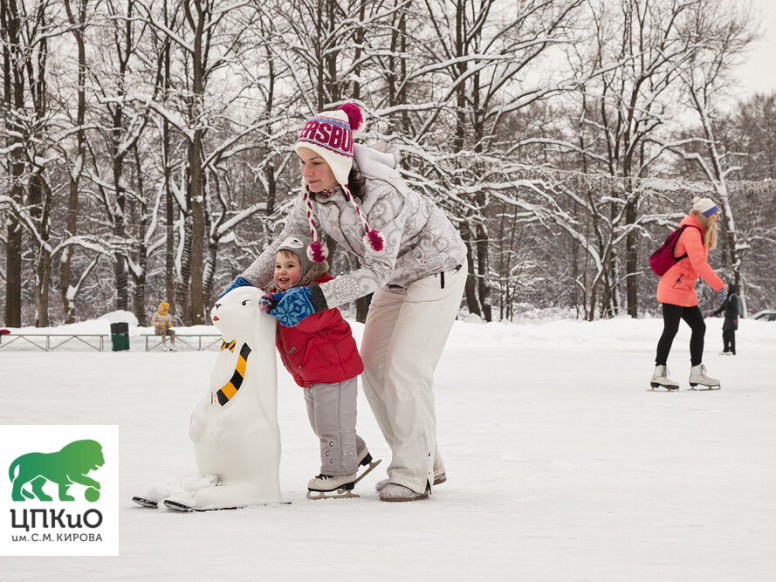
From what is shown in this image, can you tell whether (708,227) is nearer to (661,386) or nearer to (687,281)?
(687,281)

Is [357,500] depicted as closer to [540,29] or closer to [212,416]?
[212,416]

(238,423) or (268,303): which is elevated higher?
(268,303)

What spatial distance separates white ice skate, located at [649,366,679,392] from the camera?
27.6 ft

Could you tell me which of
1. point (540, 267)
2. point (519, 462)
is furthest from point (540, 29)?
point (519, 462)

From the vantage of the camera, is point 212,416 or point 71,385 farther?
point 71,385

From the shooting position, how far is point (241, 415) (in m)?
3.41

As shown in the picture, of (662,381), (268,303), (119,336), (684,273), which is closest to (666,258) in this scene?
(684,273)

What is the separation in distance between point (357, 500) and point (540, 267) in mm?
34040

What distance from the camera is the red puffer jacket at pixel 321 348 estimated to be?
3541 mm

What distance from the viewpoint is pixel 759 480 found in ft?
13.4

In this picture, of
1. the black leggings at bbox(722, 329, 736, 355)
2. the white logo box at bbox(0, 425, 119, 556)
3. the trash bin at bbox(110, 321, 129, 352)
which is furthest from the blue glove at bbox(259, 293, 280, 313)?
the trash bin at bbox(110, 321, 129, 352)

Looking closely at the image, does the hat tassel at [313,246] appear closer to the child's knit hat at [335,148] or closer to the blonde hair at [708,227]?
the child's knit hat at [335,148]

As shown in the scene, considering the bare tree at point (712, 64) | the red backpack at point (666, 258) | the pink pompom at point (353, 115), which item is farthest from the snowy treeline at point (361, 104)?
the pink pompom at point (353, 115)

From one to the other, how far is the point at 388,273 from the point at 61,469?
1.43 meters
